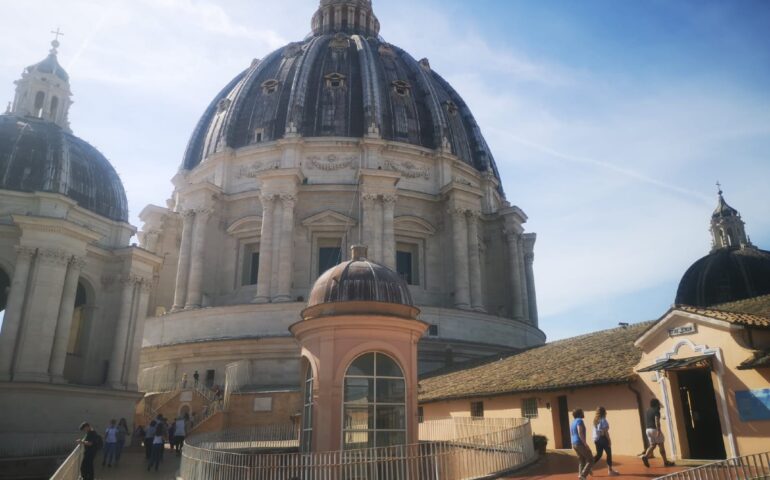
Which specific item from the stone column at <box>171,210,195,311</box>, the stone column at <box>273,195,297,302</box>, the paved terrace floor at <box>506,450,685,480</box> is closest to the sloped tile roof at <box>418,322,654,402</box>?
the paved terrace floor at <box>506,450,685,480</box>

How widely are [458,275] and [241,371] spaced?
14.9 metres

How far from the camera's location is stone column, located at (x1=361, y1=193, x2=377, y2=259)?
38.2 metres

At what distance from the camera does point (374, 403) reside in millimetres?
16250

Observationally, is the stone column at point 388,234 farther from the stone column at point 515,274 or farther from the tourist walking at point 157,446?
the tourist walking at point 157,446

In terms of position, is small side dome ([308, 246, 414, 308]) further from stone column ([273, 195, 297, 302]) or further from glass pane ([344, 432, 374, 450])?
stone column ([273, 195, 297, 302])

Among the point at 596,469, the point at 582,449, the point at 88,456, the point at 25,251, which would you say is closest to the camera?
the point at 582,449

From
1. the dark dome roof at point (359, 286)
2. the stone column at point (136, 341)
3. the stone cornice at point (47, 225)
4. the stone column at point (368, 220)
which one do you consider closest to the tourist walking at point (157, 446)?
the dark dome roof at point (359, 286)

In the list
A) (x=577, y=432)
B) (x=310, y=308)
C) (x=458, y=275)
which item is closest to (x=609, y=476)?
(x=577, y=432)

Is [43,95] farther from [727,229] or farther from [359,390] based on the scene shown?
[727,229]

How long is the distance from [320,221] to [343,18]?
2883 cm

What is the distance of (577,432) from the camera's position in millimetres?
13477

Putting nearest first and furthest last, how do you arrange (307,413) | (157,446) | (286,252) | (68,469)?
(68,469) < (307,413) < (157,446) < (286,252)

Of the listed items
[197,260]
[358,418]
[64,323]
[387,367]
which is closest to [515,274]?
[197,260]

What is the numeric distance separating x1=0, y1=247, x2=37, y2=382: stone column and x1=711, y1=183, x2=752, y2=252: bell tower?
5242 cm
